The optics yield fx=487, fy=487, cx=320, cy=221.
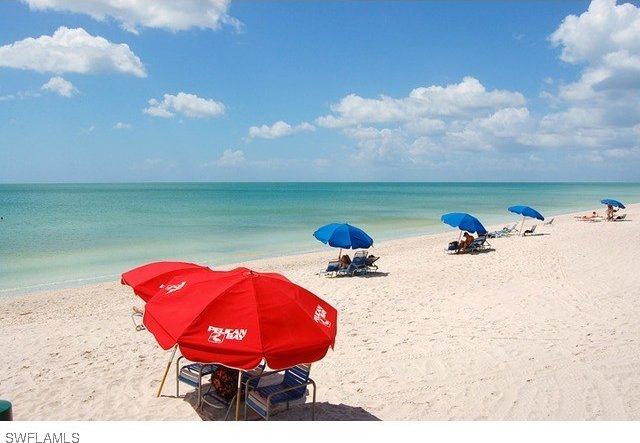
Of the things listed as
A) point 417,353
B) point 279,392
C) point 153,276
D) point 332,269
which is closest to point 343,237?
point 332,269

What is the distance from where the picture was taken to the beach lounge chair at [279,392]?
16.4ft

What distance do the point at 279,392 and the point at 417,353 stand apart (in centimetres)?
284

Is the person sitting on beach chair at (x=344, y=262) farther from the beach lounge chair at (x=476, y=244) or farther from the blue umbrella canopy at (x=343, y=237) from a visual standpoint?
the beach lounge chair at (x=476, y=244)

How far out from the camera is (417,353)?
7129 mm

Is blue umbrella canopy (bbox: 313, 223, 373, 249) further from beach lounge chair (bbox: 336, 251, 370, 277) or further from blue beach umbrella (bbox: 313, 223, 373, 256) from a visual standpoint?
beach lounge chair (bbox: 336, 251, 370, 277)

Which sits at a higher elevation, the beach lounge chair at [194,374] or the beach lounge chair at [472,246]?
the beach lounge chair at [472,246]

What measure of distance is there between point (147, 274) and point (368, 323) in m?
4.15

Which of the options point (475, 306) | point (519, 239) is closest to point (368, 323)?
point (475, 306)

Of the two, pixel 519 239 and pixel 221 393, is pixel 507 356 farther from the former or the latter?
pixel 519 239

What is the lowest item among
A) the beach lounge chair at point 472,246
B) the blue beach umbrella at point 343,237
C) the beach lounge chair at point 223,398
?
the beach lounge chair at point 223,398

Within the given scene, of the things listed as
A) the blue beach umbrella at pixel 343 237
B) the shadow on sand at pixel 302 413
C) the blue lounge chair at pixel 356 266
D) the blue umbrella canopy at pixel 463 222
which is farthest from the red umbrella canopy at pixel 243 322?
the blue umbrella canopy at pixel 463 222

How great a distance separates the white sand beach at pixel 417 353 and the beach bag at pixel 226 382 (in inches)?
8.7

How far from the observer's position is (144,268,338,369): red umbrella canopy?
411cm

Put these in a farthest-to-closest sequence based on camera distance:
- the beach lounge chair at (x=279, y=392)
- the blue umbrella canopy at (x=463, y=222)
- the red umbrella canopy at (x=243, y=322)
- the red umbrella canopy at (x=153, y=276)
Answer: the blue umbrella canopy at (x=463, y=222) < the red umbrella canopy at (x=153, y=276) < the beach lounge chair at (x=279, y=392) < the red umbrella canopy at (x=243, y=322)
